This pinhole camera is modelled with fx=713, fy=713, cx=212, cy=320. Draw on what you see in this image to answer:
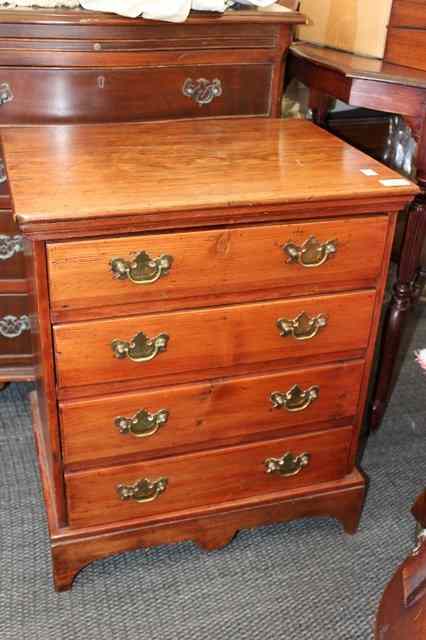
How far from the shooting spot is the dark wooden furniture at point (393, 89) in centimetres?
148

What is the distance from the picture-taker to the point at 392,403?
2.06 m

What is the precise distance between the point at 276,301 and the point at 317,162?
0.93ft

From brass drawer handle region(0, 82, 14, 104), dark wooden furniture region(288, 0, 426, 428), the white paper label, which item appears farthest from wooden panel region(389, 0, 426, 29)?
brass drawer handle region(0, 82, 14, 104)

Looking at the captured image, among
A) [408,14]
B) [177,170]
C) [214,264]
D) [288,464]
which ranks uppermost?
[408,14]

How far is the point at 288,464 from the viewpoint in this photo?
148cm

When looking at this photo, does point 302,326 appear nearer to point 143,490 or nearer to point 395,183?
point 395,183

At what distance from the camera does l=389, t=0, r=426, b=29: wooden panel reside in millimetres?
1568

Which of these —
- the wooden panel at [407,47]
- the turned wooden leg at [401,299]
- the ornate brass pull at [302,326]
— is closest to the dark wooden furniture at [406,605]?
the ornate brass pull at [302,326]

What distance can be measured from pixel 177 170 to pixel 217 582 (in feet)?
2.77

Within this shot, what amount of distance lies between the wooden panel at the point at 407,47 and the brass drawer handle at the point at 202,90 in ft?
1.36

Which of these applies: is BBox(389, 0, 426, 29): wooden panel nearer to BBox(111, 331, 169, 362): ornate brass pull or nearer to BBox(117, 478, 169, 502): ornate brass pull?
BBox(111, 331, 169, 362): ornate brass pull

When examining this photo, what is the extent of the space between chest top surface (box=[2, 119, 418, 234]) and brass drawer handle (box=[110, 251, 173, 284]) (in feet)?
0.26

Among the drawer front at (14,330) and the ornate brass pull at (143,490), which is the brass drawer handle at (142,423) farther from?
the drawer front at (14,330)

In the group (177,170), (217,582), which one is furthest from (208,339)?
(217,582)
